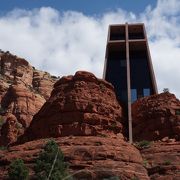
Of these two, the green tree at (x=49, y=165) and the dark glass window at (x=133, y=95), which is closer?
the green tree at (x=49, y=165)

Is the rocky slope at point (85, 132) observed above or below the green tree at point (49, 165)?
above

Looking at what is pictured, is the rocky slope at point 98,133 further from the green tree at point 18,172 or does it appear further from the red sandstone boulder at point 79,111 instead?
the green tree at point 18,172

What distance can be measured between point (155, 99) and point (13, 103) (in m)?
37.9

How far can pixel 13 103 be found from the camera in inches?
3393

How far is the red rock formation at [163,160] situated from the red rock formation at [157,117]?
3710mm

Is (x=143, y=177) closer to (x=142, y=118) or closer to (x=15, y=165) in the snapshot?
(x=15, y=165)

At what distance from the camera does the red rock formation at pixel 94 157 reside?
124 feet

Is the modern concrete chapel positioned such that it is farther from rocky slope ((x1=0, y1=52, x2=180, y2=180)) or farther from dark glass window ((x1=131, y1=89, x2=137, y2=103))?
rocky slope ((x1=0, y1=52, x2=180, y2=180))

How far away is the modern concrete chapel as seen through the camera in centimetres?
6238

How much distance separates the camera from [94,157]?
3988 cm

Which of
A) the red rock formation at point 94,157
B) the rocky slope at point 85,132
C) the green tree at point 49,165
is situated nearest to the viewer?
the green tree at point 49,165

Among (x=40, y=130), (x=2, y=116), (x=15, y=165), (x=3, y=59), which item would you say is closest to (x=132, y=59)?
(x=40, y=130)

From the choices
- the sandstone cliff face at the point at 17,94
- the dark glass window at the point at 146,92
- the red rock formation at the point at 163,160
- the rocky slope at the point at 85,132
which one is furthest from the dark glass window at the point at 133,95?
the sandstone cliff face at the point at 17,94

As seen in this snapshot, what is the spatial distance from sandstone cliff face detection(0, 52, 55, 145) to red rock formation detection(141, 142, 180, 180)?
2259cm
